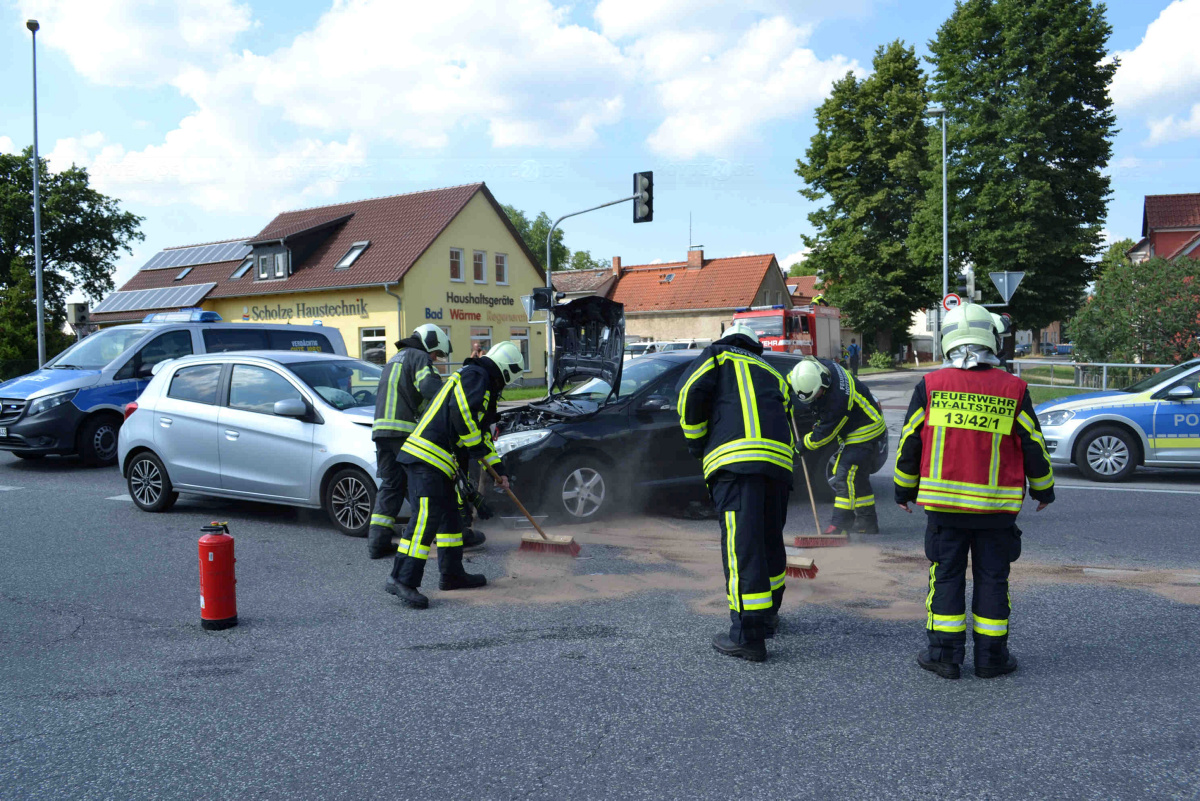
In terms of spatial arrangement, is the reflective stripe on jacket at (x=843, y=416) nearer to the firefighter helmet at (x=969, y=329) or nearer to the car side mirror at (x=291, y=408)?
the firefighter helmet at (x=969, y=329)

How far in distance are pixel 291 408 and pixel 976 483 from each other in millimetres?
5726

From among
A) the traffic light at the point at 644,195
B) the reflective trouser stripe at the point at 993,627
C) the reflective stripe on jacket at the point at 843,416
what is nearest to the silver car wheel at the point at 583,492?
the reflective stripe on jacket at the point at 843,416

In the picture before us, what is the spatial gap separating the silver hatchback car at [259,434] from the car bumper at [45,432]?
12.5 ft

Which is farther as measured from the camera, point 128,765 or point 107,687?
point 107,687

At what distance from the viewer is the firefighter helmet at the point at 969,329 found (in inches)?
172

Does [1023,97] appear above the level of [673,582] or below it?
above

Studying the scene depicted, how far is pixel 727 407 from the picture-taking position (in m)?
4.83

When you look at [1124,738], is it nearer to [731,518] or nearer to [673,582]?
[731,518]

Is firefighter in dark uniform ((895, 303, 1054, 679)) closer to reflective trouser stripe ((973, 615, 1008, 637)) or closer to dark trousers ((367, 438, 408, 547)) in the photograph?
reflective trouser stripe ((973, 615, 1008, 637))

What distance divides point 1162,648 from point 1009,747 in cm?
179

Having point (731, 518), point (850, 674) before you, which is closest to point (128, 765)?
point (731, 518)

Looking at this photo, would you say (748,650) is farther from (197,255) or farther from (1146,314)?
(197,255)

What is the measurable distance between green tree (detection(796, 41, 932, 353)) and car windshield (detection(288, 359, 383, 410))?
3634 cm

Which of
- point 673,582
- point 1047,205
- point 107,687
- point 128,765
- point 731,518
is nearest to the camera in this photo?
point 128,765
